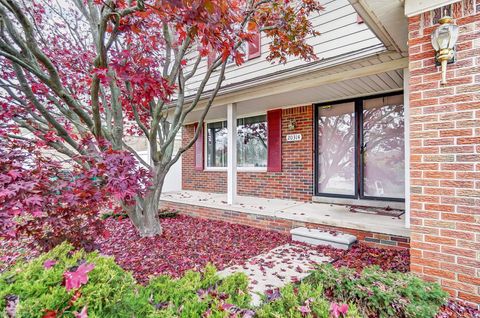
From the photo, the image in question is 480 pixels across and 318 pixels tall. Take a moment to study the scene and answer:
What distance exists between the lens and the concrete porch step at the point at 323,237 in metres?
3.89

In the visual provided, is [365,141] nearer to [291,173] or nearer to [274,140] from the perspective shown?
[291,173]

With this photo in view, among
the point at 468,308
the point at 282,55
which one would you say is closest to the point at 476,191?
the point at 468,308

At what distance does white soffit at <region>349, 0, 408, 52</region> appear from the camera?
8.23 feet

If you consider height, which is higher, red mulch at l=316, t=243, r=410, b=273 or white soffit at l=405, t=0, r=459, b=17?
white soffit at l=405, t=0, r=459, b=17

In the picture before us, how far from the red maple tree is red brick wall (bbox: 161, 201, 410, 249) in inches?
62.5

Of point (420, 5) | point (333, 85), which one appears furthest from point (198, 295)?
point (333, 85)

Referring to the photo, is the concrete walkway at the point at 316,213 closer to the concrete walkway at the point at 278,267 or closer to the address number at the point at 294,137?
the concrete walkway at the point at 278,267

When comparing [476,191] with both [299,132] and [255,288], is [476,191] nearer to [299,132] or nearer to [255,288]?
[255,288]

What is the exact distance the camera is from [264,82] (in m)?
4.88

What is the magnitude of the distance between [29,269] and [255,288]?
6.48 ft

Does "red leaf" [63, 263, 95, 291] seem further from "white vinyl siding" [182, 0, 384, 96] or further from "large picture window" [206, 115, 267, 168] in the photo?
"large picture window" [206, 115, 267, 168]

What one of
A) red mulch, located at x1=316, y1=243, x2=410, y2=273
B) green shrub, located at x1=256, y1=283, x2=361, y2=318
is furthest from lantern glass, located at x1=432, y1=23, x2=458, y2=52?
red mulch, located at x1=316, y1=243, x2=410, y2=273

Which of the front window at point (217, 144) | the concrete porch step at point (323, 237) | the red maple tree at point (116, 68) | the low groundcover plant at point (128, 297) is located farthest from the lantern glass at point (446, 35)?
the front window at point (217, 144)

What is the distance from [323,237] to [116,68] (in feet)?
12.4
